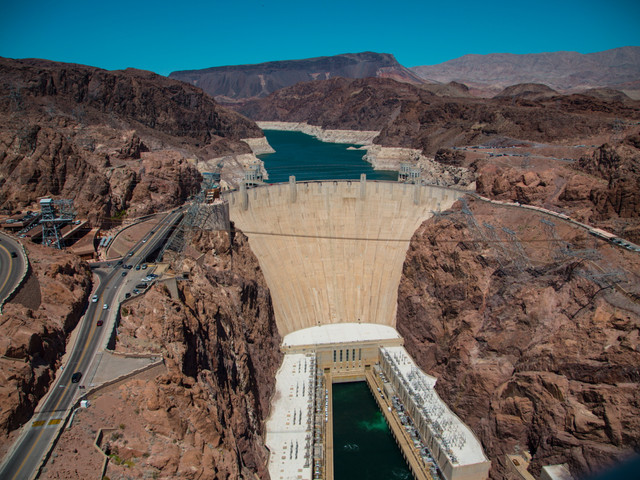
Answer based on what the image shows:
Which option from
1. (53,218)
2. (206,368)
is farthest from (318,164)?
(206,368)

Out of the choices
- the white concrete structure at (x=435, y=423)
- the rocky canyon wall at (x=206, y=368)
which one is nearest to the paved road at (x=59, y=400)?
the rocky canyon wall at (x=206, y=368)

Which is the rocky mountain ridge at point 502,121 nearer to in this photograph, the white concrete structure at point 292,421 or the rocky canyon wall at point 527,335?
the rocky canyon wall at point 527,335

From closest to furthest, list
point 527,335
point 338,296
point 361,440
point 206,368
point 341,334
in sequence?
point 206,368 → point 527,335 → point 361,440 → point 341,334 → point 338,296

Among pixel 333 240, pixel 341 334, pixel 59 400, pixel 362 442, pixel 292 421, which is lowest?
pixel 362 442

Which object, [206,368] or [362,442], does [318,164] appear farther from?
[206,368]

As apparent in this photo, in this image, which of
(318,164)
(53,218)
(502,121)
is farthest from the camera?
(318,164)

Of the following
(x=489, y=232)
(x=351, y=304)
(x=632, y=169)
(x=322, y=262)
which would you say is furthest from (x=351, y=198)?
(x=632, y=169)

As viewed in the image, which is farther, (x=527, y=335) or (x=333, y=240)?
(x=333, y=240)

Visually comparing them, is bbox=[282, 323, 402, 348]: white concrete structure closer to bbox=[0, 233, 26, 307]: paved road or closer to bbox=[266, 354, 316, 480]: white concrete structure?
bbox=[266, 354, 316, 480]: white concrete structure
